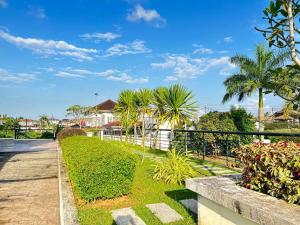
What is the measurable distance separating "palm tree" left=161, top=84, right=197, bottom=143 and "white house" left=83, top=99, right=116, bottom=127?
28.9 meters

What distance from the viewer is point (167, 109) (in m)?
9.47

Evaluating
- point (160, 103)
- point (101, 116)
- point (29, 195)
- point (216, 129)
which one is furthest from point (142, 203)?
point (101, 116)

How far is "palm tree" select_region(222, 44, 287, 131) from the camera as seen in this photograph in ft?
69.2

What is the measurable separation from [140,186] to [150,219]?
1758 millimetres

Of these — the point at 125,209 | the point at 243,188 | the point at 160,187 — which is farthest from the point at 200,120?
the point at 243,188

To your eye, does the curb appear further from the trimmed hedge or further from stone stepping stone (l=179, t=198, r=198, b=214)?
stone stepping stone (l=179, t=198, r=198, b=214)

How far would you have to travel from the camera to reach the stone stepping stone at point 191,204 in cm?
415

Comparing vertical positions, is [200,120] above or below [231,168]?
above

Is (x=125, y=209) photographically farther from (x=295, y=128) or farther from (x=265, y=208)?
(x=295, y=128)

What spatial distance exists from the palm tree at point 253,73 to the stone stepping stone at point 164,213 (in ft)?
58.3

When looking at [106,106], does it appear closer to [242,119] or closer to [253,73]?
[253,73]

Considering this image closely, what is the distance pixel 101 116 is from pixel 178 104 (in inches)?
1280

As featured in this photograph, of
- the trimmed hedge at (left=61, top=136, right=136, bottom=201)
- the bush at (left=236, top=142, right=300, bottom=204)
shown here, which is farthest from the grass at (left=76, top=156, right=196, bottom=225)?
the bush at (left=236, top=142, right=300, bottom=204)

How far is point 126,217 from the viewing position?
3.89 m
